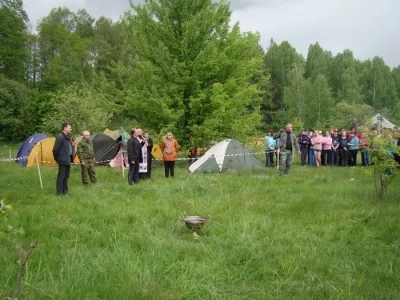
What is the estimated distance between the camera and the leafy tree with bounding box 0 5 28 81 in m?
39.1

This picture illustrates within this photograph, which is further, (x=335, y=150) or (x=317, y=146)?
(x=335, y=150)

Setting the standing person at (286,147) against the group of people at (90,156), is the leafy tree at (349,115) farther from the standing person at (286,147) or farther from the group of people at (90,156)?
the group of people at (90,156)

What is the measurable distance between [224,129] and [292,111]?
33.9 metres

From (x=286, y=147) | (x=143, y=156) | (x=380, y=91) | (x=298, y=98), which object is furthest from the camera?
(x=380, y=91)

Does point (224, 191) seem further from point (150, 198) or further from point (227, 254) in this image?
point (227, 254)

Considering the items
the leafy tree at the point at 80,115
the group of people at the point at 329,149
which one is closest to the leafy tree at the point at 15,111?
the leafy tree at the point at 80,115

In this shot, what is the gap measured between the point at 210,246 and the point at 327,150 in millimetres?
12384

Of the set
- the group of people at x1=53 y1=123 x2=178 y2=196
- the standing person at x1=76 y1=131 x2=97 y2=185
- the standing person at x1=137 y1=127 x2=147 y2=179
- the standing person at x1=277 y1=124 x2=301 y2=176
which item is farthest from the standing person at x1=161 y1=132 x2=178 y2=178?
the standing person at x1=277 y1=124 x2=301 y2=176

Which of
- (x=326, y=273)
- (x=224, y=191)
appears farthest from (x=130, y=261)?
A: (x=224, y=191)

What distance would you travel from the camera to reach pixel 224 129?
56.8 feet

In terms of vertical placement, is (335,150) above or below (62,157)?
above

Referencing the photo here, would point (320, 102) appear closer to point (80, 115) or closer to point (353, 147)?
point (80, 115)

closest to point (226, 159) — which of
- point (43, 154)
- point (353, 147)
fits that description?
point (353, 147)

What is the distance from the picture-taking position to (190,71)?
654 inches
